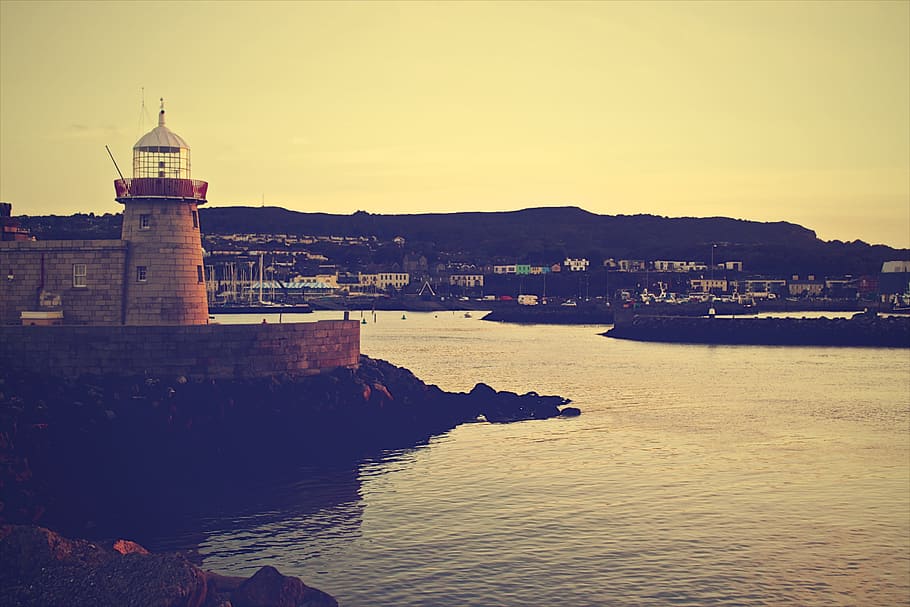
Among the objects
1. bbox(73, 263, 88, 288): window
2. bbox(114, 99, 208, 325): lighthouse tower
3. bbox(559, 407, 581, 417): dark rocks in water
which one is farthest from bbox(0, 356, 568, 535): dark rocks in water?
bbox(559, 407, 581, 417): dark rocks in water

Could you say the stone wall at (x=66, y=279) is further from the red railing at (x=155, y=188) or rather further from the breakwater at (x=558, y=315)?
the breakwater at (x=558, y=315)

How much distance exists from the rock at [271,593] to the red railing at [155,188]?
63.3 feet

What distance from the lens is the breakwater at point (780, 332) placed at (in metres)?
94.7

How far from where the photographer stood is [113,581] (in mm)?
Answer: 16703

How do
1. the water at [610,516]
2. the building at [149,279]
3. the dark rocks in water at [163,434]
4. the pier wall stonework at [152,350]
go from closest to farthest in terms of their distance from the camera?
the water at [610,516], the dark rocks in water at [163,434], the pier wall stonework at [152,350], the building at [149,279]

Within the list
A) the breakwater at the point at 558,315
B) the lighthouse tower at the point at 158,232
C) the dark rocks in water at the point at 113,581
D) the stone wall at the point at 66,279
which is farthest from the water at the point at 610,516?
the breakwater at the point at 558,315

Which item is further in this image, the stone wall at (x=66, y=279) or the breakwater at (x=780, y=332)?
the breakwater at (x=780, y=332)

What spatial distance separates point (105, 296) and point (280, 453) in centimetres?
831

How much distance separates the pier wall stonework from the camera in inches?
1226

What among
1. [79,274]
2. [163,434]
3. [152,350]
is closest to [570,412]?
[152,350]

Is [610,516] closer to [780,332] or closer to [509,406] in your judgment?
[509,406]

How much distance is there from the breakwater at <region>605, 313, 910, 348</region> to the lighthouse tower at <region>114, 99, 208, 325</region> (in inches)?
2822

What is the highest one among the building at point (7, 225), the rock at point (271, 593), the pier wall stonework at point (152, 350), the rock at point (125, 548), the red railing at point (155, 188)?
the red railing at point (155, 188)

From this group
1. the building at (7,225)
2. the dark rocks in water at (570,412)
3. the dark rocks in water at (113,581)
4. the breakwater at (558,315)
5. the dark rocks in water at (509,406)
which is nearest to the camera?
the dark rocks in water at (113,581)
